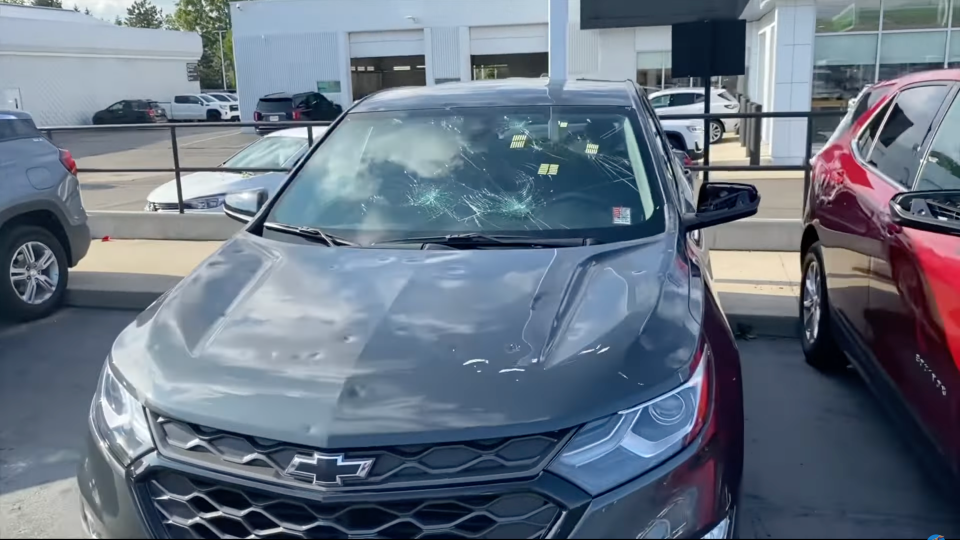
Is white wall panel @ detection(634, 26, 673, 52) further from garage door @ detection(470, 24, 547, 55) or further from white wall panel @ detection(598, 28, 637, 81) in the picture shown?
garage door @ detection(470, 24, 547, 55)

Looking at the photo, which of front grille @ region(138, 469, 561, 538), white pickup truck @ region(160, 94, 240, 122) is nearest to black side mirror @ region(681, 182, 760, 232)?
front grille @ region(138, 469, 561, 538)

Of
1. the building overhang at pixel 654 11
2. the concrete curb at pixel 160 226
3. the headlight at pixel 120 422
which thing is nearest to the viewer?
the headlight at pixel 120 422

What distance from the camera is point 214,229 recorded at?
9.11 metres

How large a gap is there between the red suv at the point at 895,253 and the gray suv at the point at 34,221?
5565 mm

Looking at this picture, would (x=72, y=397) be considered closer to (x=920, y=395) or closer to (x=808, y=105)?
(x=920, y=395)

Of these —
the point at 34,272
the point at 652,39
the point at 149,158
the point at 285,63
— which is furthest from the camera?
the point at 285,63

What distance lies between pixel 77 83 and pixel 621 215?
46317mm

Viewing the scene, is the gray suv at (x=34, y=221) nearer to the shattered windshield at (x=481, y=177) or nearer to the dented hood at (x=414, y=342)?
the shattered windshield at (x=481, y=177)

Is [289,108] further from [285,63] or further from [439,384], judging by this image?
[439,384]

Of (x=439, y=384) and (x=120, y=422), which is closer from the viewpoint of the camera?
Answer: (x=439, y=384)

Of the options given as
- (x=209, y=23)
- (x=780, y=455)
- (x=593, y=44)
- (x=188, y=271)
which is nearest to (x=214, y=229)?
(x=188, y=271)

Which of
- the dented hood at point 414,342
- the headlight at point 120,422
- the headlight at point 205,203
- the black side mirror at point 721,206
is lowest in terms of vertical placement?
the headlight at point 205,203

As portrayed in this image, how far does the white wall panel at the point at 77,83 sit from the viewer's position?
40.0 metres

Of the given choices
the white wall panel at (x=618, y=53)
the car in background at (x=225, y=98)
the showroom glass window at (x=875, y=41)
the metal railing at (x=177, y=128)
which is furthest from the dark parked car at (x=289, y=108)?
the metal railing at (x=177, y=128)
